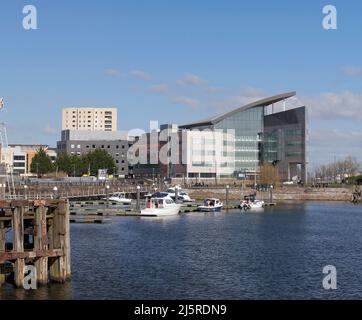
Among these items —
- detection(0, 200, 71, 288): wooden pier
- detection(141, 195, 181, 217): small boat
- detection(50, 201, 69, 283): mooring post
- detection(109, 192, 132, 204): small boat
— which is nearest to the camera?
detection(0, 200, 71, 288): wooden pier

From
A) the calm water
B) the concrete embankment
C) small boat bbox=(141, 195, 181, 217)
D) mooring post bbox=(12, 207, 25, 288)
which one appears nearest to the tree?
the concrete embankment

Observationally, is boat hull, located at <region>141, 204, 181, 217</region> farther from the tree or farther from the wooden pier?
the tree

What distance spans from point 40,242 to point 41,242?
6cm

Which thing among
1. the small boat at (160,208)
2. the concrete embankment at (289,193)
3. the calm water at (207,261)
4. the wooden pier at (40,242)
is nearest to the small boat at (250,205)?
the small boat at (160,208)

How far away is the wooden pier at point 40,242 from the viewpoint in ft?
124

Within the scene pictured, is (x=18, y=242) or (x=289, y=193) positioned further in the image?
(x=289, y=193)

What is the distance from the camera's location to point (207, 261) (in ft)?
173

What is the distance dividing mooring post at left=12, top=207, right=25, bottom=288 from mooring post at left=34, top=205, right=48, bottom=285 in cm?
102

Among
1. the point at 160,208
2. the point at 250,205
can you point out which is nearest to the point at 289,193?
the point at 250,205

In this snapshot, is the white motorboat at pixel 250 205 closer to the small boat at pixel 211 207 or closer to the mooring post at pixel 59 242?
the small boat at pixel 211 207

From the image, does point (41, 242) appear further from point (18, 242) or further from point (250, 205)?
point (250, 205)

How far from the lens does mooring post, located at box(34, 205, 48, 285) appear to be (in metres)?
38.8
